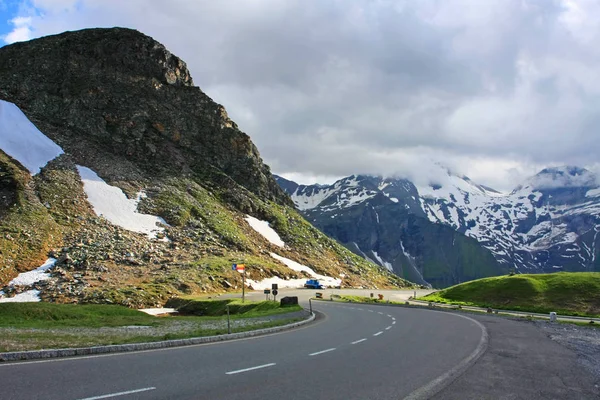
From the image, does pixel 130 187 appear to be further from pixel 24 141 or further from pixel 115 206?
pixel 24 141

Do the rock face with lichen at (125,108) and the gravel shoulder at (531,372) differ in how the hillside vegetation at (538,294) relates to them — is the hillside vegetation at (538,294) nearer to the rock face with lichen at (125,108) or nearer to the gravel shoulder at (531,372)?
the gravel shoulder at (531,372)

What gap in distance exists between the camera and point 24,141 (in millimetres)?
86688

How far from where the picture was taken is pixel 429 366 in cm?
1270

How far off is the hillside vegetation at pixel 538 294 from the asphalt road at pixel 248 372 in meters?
35.3

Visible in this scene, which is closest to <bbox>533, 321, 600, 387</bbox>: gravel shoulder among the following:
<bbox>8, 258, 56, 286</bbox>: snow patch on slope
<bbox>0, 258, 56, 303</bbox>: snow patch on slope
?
<bbox>0, 258, 56, 303</bbox>: snow patch on slope

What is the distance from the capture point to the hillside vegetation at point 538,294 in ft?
A: 152

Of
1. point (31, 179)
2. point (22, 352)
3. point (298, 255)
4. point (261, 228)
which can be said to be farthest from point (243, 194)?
point (22, 352)

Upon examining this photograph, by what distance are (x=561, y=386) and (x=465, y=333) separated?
12.0m

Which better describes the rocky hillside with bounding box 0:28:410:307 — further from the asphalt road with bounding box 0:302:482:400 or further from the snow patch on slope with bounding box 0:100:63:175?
the asphalt road with bounding box 0:302:482:400

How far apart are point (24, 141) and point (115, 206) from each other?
82.7ft

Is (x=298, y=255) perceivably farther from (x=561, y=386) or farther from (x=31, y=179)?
(x=561, y=386)

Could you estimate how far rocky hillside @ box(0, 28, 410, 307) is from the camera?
59219 millimetres

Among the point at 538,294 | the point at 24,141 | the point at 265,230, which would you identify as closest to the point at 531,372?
the point at 538,294

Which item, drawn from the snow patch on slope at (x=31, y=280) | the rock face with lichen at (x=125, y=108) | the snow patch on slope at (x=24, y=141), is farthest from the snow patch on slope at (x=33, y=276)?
the rock face with lichen at (x=125, y=108)
